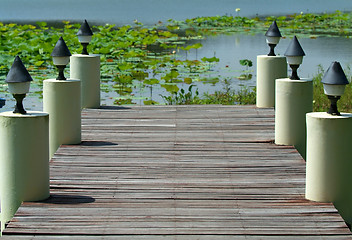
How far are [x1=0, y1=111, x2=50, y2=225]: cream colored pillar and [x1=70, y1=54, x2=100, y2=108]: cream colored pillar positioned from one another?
13.0 ft

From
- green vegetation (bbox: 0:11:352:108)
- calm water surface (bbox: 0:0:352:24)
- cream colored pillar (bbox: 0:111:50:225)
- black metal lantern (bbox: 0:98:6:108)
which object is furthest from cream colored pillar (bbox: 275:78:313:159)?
calm water surface (bbox: 0:0:352:24)

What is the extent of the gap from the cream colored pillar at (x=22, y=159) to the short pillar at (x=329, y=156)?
1.88 metres

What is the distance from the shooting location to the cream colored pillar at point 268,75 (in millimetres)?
9180

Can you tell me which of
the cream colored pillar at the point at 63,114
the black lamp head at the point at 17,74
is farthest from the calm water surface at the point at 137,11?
the black lamp head at the point at 17,74

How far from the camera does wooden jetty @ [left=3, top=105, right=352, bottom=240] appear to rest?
4781 millimetres

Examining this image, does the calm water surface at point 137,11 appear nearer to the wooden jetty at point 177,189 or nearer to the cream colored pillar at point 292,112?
the wooden jetty at point 177,189

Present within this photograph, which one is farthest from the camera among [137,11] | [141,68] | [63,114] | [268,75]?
[137,11]

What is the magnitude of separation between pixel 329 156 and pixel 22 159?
2.13m

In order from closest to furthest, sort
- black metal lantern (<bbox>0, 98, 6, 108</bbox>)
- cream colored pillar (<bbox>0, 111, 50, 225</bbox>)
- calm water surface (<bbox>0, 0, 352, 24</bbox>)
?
cream colored pillar (<bbox>0, 111, 50, 225</bbox>), black metal lantern (<bbox>0, 98, 6, 108</bbox>), calm water surface (<bbox>0, 0, 352, 24</bbox>)

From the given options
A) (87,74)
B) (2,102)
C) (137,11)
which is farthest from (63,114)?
(137,11)

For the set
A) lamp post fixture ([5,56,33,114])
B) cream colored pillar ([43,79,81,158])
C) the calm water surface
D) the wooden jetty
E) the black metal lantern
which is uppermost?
the calm water surface

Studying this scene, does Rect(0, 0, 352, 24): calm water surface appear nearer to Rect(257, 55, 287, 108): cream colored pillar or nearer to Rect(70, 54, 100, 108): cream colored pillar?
Rect(70, 54, 100, 108): cream colored pillar

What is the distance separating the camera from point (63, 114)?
7.19m

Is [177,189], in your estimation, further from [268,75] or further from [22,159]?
[268,75]
